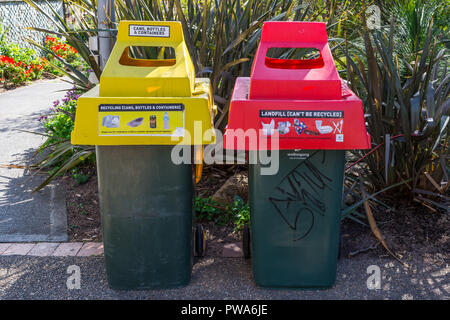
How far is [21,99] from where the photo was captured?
9156 millimetres

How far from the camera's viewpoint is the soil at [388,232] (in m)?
3.70

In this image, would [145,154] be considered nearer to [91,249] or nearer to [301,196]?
[301,196]

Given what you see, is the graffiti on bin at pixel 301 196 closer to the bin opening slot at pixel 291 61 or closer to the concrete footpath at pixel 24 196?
the bin opening slot at pixel 291 61

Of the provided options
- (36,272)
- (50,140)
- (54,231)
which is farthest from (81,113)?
(50,140)

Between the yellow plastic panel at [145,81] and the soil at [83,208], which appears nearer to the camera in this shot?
the yellow plastic panel at [145,81]

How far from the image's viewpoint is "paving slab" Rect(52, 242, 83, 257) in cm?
377

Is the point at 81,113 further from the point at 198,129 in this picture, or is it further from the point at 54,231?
the point at 54,231

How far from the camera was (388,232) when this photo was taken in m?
3.86

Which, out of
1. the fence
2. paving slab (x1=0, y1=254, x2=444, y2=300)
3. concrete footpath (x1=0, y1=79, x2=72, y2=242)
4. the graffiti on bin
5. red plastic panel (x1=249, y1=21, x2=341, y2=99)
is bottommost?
paving slab (x1=0, y1=254, x2=444, y2=300)

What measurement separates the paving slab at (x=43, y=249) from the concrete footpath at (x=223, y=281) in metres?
0.05

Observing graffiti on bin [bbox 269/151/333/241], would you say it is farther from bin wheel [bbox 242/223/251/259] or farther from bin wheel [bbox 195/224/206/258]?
bin wheel [bbox 195/224/206/258]

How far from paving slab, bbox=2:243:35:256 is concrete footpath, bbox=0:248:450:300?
7cm

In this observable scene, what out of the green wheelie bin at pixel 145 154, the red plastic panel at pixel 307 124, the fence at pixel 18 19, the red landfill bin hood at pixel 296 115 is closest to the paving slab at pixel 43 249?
the green wheelie bin at pixel 145 154

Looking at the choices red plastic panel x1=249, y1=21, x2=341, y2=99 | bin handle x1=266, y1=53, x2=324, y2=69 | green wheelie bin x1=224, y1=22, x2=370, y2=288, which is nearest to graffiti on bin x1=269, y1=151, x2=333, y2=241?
green wheelie bin x1=224, y1=22, x2=370, y2=288
